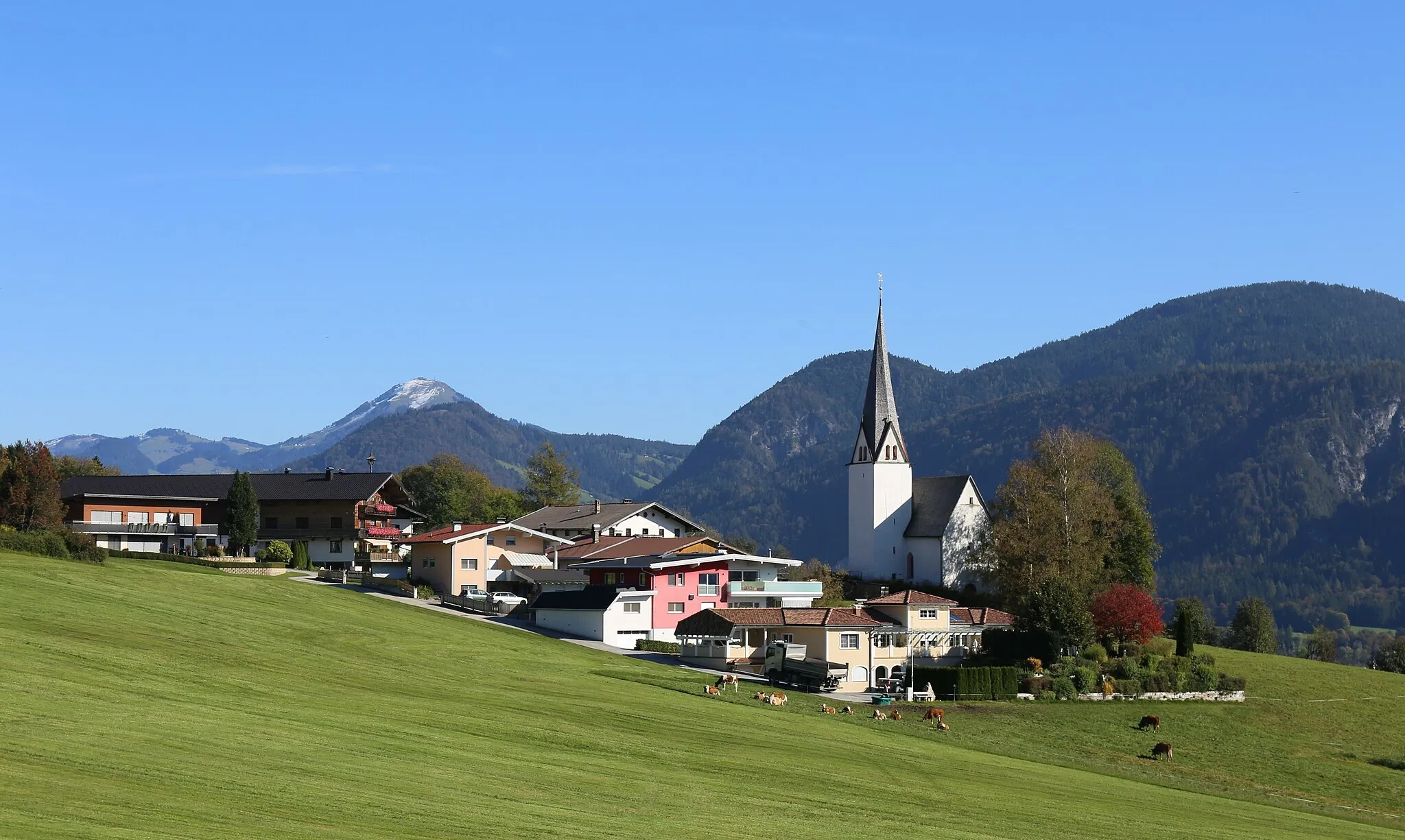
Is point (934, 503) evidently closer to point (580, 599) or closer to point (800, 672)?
point (580, 599)

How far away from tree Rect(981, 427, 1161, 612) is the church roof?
57.7 ft

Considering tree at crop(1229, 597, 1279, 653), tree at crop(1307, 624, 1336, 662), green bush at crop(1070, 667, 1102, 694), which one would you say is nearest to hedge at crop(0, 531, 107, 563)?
green bush at crop(1070, 667, 1102, 694)

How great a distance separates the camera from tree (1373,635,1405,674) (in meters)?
102

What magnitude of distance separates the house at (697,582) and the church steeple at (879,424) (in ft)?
72.7

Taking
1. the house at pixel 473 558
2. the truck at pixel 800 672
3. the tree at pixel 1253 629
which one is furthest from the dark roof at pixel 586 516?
the tree at pixel 1253 629

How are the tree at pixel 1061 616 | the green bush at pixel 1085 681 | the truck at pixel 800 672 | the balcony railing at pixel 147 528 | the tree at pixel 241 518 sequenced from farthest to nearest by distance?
the balcony railing at pixel 147 528 < the tree at pixel 241 518 < the tree at pixel 1061 616 < the green bush at pixel 1085 681 < the truck at pixel 800 672

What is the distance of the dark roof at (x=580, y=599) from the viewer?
76.4 metres

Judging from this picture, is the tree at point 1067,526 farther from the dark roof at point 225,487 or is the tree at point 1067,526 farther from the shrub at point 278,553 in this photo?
the dark roof at point 225,487

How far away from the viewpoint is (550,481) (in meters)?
132

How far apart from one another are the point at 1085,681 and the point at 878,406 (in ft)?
137

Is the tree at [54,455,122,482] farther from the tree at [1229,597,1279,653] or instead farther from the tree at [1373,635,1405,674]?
the tree at [1373,635,1405,674]

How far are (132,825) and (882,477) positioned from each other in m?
88.3

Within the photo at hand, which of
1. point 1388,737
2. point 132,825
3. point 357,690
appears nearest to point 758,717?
point 357,690

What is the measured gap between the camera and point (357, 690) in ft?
139
